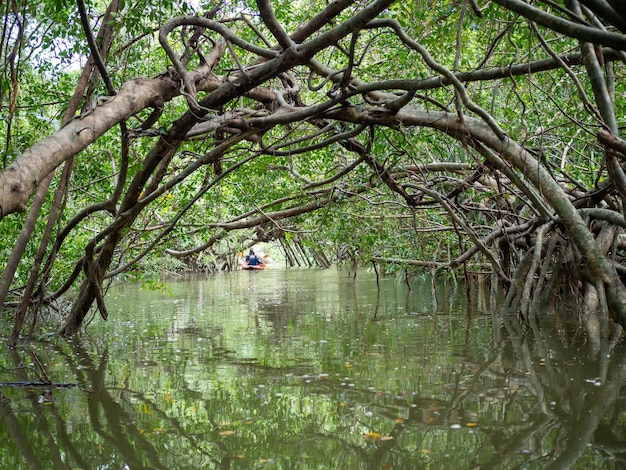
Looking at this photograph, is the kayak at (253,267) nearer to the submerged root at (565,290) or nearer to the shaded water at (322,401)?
the submerged root at (565,290)

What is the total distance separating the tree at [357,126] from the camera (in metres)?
4.85

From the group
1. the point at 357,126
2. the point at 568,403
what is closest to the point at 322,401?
the point at 568,403

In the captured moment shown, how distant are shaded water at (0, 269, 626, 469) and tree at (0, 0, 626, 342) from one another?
1.22 meters

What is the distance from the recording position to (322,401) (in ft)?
15.9

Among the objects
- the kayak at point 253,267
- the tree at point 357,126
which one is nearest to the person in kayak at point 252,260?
the kayak at point 253,267

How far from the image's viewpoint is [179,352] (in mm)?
7344

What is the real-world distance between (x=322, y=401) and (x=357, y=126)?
10.1ft

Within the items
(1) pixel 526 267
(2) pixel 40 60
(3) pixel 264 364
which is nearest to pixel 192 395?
(3) pixel 264 364

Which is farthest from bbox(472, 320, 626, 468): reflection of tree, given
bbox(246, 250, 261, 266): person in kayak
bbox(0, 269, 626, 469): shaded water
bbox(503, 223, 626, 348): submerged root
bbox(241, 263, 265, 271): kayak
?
bbox(246, 250, 261, 266): person in kayak

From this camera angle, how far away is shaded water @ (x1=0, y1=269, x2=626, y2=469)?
12.2ft

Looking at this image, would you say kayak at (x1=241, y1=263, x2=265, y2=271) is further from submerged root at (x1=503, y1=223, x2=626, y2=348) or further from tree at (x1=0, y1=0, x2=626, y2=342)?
submerged root at (x1=503, y1=223, x2=626, y2=348)

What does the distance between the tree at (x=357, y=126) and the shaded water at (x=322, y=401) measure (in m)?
1.22

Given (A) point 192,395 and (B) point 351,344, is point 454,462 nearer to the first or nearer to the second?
(A) point 192,395

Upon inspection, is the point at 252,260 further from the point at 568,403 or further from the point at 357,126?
the point at 568,403
